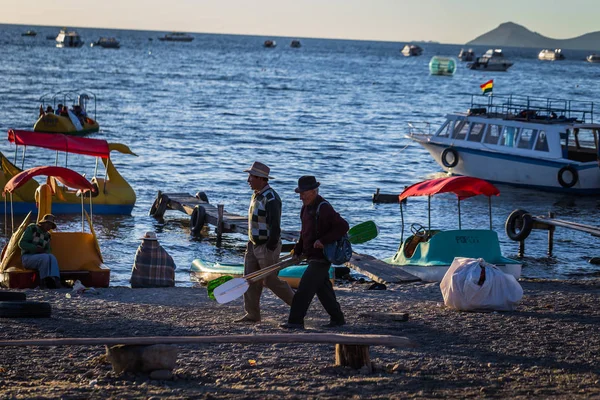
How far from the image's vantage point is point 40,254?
1477 centimetres

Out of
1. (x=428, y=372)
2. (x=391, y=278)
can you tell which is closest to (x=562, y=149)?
(x=391, y=278)

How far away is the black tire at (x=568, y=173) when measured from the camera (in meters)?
30.8

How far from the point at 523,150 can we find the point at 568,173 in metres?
1.76

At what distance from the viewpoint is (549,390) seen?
851 centimetres

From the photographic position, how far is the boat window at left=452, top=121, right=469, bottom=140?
34.0 metres

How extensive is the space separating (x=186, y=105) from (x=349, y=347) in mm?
62866

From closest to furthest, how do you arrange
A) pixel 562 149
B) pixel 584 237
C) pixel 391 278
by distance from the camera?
1. pixel 391 278
2. pixel 584 237
3. pixel 562 149

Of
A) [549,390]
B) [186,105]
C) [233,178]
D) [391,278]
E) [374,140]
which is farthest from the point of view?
[186,105]

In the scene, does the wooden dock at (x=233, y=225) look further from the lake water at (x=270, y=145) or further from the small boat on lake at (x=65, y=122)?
the small boat on lake at (x=65, y=122)

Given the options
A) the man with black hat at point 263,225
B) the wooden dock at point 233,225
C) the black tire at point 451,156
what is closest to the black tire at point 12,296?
the man with black hat at point 263,225

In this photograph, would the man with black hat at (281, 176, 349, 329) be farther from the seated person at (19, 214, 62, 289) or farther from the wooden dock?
the seated person at (19, 214, 62, 289)

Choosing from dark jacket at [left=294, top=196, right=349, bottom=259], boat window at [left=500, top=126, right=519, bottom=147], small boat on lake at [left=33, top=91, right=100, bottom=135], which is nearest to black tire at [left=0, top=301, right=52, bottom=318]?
dark jacket at [left=294, top=196, right=349, bottom=259]

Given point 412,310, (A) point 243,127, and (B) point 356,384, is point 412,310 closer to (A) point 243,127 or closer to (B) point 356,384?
(B) point 356,384

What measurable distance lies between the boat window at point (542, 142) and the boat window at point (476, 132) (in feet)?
7.55
